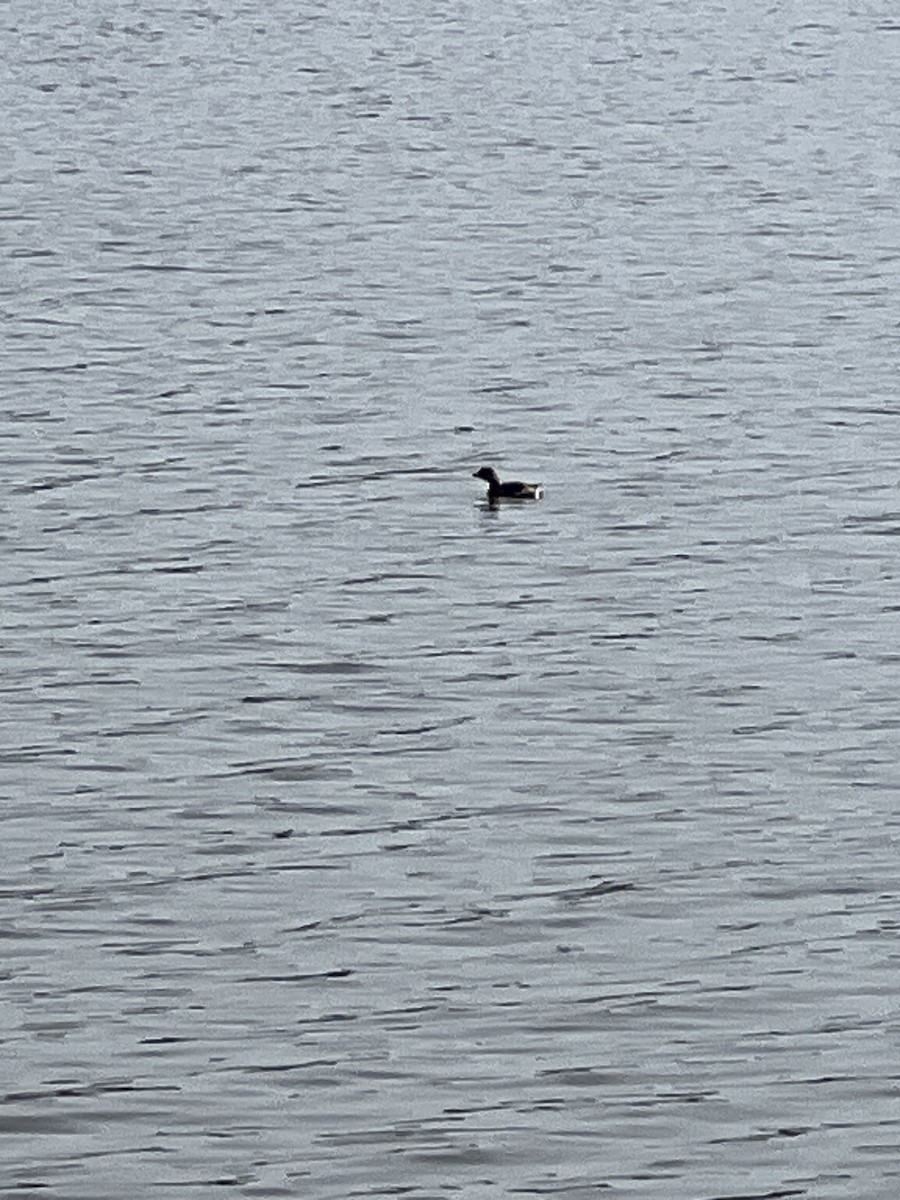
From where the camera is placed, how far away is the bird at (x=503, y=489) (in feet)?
93.1

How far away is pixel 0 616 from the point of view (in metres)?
24.7

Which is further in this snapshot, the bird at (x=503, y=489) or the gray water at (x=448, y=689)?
the bird at (x=503, y=489)

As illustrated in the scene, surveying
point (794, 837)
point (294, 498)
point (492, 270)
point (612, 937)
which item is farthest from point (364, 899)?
point (492, 270)

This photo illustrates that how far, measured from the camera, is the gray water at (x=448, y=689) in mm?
15961

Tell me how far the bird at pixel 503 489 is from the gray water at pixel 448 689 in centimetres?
23

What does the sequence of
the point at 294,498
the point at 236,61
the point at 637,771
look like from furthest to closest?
the point at 236,61, the point at 294,498, the point at 637,771

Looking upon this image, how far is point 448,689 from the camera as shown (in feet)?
74.8

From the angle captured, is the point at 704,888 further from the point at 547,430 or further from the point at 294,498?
the point at 547,430

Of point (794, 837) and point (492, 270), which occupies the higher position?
point (794, 837)

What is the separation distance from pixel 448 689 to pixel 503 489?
583 cm

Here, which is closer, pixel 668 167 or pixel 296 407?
pixel 296 407

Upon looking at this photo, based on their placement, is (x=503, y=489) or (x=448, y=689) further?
(x=503, y=489)

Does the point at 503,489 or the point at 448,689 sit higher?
the point at 448,689

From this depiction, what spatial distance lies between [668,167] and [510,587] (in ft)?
83.9
